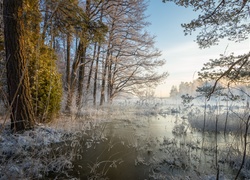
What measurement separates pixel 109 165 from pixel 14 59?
3.50 metres

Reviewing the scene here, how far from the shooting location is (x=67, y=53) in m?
9.66

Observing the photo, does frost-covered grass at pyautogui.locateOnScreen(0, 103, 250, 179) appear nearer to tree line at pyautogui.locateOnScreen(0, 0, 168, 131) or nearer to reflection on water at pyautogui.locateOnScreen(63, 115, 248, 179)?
reflection on water at pyautogui.locateOnScreen(63, 115, 248, 179)

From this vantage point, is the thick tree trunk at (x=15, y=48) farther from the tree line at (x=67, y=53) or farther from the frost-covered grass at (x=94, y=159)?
the frost-covered grass at (x=94, y=159)

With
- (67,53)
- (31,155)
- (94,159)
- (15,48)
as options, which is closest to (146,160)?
(94,159)

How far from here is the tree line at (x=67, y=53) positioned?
165 inches

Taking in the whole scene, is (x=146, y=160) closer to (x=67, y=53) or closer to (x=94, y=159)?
(x=94, y=159)

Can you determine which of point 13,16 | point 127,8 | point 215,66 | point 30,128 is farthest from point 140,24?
point 30,128

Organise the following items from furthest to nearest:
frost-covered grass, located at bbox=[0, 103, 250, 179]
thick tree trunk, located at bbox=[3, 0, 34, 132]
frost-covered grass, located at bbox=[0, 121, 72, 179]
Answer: thick tree trunk, located at bbox=[3, 0, 34, 132], frost-covered grass, located at bbox=[0, 103, 250, 179], frost-covered grass, located at bbox=[0, 121, 72, 179]

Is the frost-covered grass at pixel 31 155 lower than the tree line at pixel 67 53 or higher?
lower

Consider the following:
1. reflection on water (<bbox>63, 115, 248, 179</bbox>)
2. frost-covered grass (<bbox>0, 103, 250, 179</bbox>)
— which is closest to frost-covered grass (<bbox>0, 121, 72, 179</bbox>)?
frost-covered grass (<bbox>0, 103, 250, 179</bbox>)

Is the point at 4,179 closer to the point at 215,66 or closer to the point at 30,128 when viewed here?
the point at 30,128

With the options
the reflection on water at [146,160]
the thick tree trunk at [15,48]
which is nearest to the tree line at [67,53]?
the thick tree trunk at [15,48]

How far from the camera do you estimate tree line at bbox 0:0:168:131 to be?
420 centimetres

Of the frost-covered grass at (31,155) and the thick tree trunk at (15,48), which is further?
the thick tree trunk at (15,48)
